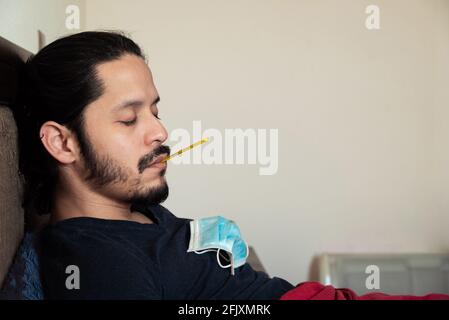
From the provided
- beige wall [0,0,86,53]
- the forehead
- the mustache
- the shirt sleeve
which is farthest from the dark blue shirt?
beige wall [0,0,86,53]

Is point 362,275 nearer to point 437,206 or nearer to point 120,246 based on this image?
point 437,206

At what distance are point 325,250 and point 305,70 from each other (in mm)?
756

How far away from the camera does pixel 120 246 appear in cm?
74

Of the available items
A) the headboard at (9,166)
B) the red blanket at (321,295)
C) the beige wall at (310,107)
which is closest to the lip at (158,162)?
the headboard at (9,166)

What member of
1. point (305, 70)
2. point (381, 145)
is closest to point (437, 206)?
point (381, 145)

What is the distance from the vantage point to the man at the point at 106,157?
832mm

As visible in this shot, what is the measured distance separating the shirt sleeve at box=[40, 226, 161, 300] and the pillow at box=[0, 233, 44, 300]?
1cm

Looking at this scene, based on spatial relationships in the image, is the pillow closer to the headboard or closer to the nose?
the headboard

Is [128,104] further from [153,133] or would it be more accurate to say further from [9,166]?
[9,166]

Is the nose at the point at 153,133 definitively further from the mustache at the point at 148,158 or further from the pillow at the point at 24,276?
the pillow at the point at 24,276

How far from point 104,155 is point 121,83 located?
0.14m

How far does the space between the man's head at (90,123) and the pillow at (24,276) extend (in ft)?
0.36

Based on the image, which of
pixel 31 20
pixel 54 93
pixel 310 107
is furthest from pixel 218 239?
pixel 310 107

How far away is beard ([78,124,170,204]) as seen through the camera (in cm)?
85
